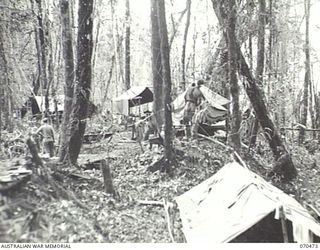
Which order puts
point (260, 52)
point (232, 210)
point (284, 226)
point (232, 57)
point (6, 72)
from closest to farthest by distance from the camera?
point (284, 226) < point (232, 210) < point (6, 72) < point (232, 57) < point (260, 52)

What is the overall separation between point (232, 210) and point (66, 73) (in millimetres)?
3220

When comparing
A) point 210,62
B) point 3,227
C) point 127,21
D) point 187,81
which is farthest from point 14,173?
point 127,21

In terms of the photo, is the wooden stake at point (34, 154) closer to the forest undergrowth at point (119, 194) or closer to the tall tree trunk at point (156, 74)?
the forest undergrowth at point (119, 194)

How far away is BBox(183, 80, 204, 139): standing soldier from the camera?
22.8ft

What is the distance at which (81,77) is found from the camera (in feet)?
17.7

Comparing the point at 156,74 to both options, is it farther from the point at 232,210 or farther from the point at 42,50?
the point at 232,210

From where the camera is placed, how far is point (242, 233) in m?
3.59

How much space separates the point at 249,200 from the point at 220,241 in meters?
0.47

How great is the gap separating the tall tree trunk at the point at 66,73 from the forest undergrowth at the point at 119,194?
375 millimetres

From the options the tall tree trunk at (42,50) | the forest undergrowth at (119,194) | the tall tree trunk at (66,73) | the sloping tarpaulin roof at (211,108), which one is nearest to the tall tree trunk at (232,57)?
the forest undergrowth at (119,194)

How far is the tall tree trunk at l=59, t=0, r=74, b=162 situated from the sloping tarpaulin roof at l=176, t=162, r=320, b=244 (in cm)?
201

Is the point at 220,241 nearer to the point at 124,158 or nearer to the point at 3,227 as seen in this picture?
the point at 3,227

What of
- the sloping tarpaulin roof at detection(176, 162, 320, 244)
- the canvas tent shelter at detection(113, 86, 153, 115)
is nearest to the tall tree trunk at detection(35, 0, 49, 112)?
the sloping tarpaulin roof at detection(176, 162, 320, 244)

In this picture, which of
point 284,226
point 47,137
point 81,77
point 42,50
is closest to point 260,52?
point 81,77
